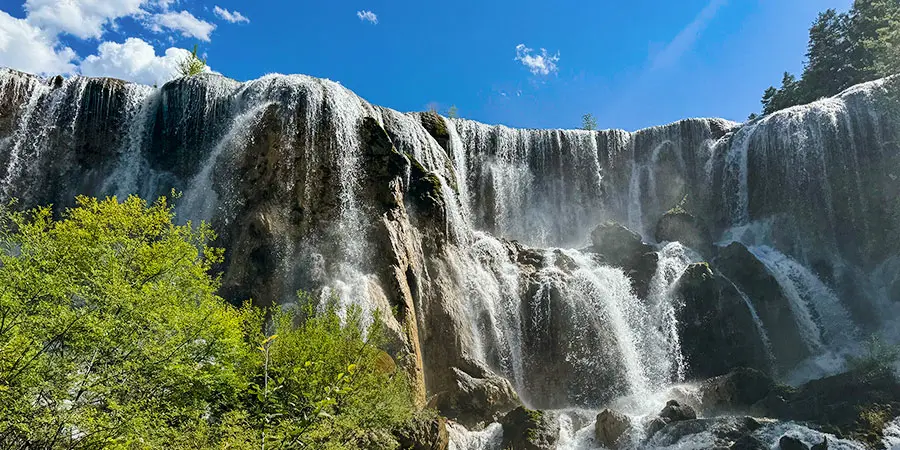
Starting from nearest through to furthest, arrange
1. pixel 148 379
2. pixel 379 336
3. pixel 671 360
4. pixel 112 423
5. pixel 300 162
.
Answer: pixel 112 423 < pixel 148 379 < pixel 379 336 < pixel 300 162 < pixel 671 360

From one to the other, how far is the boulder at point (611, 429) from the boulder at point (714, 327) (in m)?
8.66

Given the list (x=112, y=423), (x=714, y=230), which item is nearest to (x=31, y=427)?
(x=112, y=423)

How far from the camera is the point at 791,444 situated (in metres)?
18.0

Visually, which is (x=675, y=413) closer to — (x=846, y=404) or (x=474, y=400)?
(x=846, y=404)

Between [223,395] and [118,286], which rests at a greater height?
[118,286]

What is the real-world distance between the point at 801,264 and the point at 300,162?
26.6m

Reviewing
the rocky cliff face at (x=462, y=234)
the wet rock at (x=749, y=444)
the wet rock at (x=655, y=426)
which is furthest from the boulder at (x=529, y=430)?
the wet rock at (x=749, y=444)

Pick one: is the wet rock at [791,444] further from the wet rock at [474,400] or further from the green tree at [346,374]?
the green tree at [346,374]

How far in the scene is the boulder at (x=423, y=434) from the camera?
16.2 m

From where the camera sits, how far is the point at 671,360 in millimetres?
28188

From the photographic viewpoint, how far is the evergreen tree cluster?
3991 cm

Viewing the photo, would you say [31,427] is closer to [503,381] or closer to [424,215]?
A: [503,381]

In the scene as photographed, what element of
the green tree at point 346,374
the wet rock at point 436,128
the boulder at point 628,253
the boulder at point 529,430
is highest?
the wet rock at point 436,128

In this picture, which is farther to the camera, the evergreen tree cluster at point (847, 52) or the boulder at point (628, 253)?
the evergreen tree cluster at point (847, 52)
